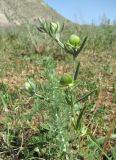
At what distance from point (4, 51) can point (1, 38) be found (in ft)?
4.38

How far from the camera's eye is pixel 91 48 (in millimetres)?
6297

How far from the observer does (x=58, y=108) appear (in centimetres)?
205

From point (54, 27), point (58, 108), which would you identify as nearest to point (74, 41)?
point (54, 27)

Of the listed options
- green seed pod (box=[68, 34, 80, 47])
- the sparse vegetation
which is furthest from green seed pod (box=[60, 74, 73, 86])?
green seed pod (box=[68, 34, 80, 47])

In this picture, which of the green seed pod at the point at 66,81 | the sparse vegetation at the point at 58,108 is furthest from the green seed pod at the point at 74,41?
the green seed pod at the point at 66,81

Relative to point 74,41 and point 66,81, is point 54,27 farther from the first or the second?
point 66,81

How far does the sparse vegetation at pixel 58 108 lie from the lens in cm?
200

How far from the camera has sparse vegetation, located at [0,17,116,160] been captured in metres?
2.00

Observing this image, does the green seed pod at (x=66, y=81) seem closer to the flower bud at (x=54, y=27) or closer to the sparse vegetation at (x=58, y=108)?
the sparse vegetation at (x=58, y=108)

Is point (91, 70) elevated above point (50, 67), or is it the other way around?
point (50, 67)

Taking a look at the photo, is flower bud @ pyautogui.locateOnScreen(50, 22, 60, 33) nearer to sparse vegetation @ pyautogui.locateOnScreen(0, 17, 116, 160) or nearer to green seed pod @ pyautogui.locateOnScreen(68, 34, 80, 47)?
sparse vegetation @ pyautogui.locateOnScreen(0, 17, 116, 160)

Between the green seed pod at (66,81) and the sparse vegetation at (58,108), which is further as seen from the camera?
the sparse vegetation at (58,108)

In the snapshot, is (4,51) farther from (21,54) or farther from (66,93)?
(66,93)

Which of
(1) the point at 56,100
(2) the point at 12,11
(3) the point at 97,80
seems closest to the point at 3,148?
(1) the point at 56,100
